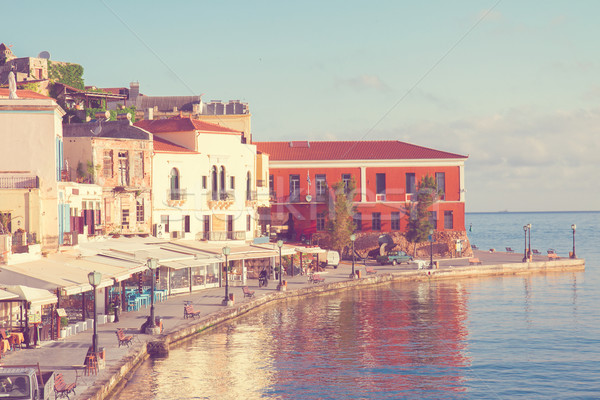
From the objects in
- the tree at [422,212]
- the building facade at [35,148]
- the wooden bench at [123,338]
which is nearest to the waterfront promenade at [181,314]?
the wooden bench at [123,338]

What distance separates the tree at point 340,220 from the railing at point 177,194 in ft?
63.1

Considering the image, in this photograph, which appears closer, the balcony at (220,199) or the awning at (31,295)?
the awning at (31,295)

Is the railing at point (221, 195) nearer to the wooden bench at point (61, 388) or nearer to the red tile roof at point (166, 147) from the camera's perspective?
the red tile roof at point (166, 147)

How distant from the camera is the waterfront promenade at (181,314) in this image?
25594 millimetres

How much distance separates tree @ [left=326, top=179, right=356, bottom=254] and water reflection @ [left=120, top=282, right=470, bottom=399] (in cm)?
2309

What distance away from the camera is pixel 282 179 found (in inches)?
3108

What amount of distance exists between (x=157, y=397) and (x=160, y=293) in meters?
20.4

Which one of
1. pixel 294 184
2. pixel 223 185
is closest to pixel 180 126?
pixel 223 185

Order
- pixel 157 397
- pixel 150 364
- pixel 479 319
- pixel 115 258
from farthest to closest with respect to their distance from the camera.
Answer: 1. pixel 479 319
2. pixel 115 258
3. pixel 150 364
4. pixel 157 397

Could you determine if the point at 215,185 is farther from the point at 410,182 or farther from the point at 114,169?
the point at 410,182

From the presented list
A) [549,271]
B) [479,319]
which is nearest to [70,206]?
[479,319]

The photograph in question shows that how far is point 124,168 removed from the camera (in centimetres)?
5188

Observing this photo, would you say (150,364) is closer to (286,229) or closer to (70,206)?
(70,206)

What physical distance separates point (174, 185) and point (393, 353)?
27308 millimetres
